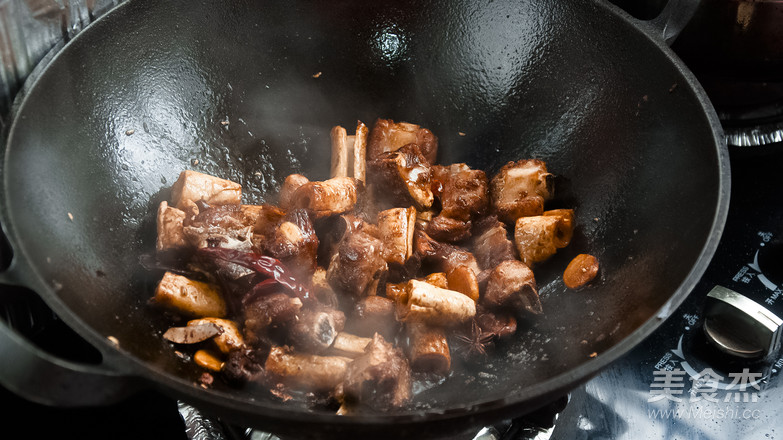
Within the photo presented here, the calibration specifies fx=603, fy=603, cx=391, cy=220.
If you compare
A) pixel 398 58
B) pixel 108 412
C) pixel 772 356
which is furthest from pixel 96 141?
pixel 772 356

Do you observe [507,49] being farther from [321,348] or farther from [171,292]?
[171,292]

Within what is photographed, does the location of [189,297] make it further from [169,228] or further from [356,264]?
[356,264]

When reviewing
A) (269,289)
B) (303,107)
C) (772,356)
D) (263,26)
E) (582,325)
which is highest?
(263,26)

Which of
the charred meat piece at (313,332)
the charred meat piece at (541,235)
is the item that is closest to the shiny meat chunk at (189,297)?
the charred meat piece at (313,332)

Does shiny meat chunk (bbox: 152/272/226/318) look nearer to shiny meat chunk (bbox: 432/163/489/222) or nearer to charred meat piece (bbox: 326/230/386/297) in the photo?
charred meat piece (bbox: 326/230/386/297)

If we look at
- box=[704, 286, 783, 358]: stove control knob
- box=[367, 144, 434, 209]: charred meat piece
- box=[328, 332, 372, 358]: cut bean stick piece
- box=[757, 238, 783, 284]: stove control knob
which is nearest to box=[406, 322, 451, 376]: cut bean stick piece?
box=[328, 332, 372, 358]: cut bean stick piece

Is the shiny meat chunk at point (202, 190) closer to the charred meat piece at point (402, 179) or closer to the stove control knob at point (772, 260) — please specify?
the charred meat piece at point (402, 179)
